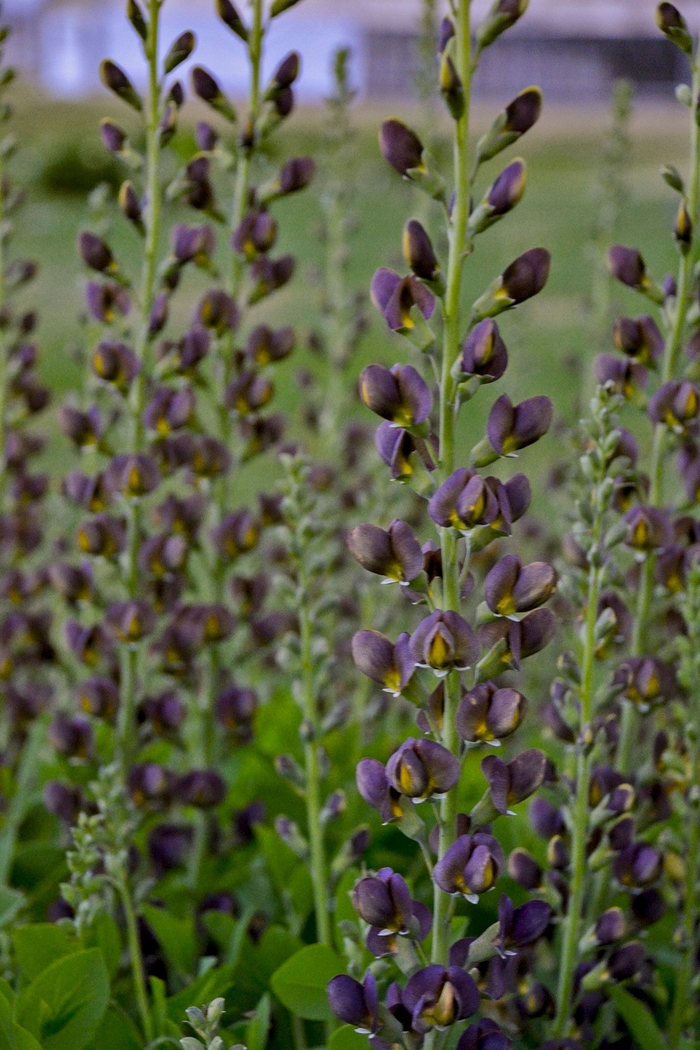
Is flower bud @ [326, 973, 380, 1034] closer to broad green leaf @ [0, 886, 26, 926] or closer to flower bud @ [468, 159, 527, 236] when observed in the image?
broad green leaf @ [0, 886, 26, 926]

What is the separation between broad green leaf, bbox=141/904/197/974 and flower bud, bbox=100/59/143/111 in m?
0.80

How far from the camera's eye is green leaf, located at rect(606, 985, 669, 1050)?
96 centimetres

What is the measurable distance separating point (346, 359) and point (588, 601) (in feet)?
3.39

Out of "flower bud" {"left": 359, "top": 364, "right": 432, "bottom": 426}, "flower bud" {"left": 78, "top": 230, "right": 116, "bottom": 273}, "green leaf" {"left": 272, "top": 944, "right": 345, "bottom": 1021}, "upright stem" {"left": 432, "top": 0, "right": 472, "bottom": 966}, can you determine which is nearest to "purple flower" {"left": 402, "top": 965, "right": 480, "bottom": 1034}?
"upright stem" {"left": 432, "top": 0, "right": 472, "bottom": 966}

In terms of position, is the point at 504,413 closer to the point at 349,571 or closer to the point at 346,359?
the point at 346,359

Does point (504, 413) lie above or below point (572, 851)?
above

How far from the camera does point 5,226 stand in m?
1.39

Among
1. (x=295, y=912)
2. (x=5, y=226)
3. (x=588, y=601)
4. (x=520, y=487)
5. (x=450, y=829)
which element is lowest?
(x=295, y=912)

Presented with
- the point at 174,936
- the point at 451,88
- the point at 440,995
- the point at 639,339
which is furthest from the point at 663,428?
the point at 174,936

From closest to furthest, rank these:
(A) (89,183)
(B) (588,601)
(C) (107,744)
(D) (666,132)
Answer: (B) (588,601)
(C) (107,744)
(D) (666,132)
(A) (89,183)

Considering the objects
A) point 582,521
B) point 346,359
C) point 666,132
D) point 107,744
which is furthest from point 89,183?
point 582,521

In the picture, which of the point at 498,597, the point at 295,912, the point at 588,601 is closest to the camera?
the point at 498,597

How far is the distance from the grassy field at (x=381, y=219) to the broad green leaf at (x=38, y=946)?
2791 millimetres

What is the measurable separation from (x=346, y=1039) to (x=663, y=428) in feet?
1.95
